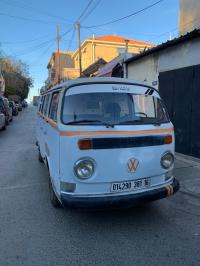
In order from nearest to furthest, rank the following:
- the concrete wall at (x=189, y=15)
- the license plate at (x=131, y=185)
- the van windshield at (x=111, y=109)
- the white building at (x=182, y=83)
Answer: the license plate at (x=131, y=185), the van windshield at (x=111, y=109), the white building at (x=182, y=83), the concrete wall at (x=189, y=15)

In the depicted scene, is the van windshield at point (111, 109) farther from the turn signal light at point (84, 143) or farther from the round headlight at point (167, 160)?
the round headlight at point (167, 160)

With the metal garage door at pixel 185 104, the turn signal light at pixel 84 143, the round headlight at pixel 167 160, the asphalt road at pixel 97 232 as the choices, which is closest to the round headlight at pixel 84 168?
the turn signal light at pixel 84 143

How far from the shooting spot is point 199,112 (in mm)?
7090

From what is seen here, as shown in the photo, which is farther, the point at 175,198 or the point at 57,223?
the point at 175,198

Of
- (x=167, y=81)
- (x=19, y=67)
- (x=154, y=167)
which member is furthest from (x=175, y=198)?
(x=19, y=67)

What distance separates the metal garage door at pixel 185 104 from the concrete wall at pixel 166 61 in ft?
0.74

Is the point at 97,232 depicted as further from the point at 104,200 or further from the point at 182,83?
the point at 182,83

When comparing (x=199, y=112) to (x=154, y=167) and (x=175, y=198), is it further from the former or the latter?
(x=154, y=167)

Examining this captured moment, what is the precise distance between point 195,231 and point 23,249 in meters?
2.39

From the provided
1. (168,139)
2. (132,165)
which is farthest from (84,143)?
(168,139)

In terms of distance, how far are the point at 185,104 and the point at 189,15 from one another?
378 inches

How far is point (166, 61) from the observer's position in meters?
8.63

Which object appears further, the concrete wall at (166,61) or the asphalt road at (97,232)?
the concrete wall at (166,61)

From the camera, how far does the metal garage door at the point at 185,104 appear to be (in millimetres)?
7227
